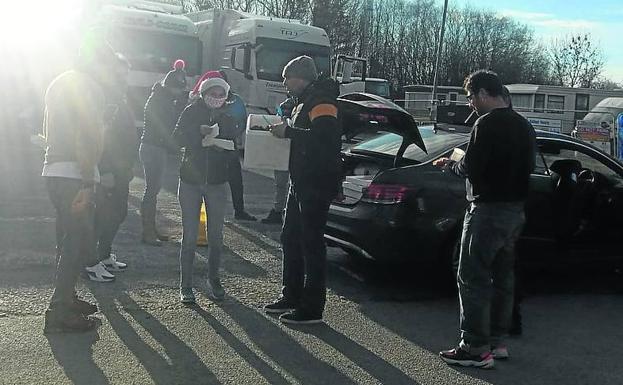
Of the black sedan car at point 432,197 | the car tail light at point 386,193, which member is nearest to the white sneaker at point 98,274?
the black sedan car at point 432,197

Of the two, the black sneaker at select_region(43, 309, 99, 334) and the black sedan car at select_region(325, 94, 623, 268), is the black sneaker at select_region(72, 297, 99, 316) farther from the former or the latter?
the black sedan car at select_region(325, 94, 623, 268)

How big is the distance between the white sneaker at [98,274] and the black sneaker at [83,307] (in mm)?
994

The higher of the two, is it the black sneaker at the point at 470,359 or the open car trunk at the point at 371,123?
the open car trunk at the point at 371,123

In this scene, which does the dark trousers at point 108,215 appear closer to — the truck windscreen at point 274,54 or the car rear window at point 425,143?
the car rear window at point 425,143

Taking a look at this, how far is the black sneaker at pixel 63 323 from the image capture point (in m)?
5.00

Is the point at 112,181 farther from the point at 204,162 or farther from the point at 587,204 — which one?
the point at 587,204

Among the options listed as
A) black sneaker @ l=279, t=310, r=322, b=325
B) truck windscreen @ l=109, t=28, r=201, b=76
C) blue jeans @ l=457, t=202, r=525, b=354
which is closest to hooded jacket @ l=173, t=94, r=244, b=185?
black sneaker @ l=279, t=310, r=322, b=325

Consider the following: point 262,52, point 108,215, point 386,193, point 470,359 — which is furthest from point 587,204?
point 262,52

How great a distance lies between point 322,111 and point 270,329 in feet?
5.38

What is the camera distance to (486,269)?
4.82 m

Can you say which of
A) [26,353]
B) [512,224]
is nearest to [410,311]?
[512,224]

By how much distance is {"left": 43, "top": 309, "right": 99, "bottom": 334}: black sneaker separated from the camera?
500cm

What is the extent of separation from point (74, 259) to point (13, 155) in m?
12.0

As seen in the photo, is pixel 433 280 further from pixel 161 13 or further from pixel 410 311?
pixel 161 13
